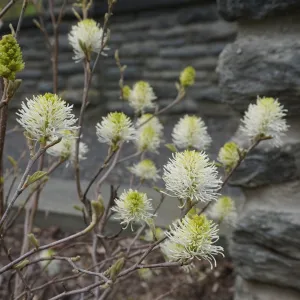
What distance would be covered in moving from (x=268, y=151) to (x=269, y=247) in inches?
9.8

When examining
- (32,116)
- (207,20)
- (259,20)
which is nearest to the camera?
(32,116)

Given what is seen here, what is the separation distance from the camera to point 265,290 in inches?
47.0

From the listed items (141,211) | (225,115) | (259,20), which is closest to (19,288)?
(141,211)

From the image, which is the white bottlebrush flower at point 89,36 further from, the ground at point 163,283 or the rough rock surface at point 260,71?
the ground at point 163,283

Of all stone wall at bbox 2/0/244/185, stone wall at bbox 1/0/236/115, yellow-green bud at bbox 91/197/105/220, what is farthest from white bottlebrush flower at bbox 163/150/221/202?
stone wall at bbox 1/0/236/115

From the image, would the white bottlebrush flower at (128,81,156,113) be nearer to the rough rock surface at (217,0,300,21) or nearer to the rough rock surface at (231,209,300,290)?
the rough rock surface at (217,0,300,21)

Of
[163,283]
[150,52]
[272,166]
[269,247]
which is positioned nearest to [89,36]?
[272,166]

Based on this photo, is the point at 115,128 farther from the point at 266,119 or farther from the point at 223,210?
the point at 223,210

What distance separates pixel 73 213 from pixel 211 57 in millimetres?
1739

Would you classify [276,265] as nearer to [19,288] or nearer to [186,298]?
[186,298]

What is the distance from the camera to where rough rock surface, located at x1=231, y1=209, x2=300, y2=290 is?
1077 millimetres

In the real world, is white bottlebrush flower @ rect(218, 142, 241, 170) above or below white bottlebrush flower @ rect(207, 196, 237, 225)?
above

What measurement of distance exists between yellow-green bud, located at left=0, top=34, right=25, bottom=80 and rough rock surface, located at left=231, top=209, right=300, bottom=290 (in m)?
0.78

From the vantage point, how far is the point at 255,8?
105 centimetres
